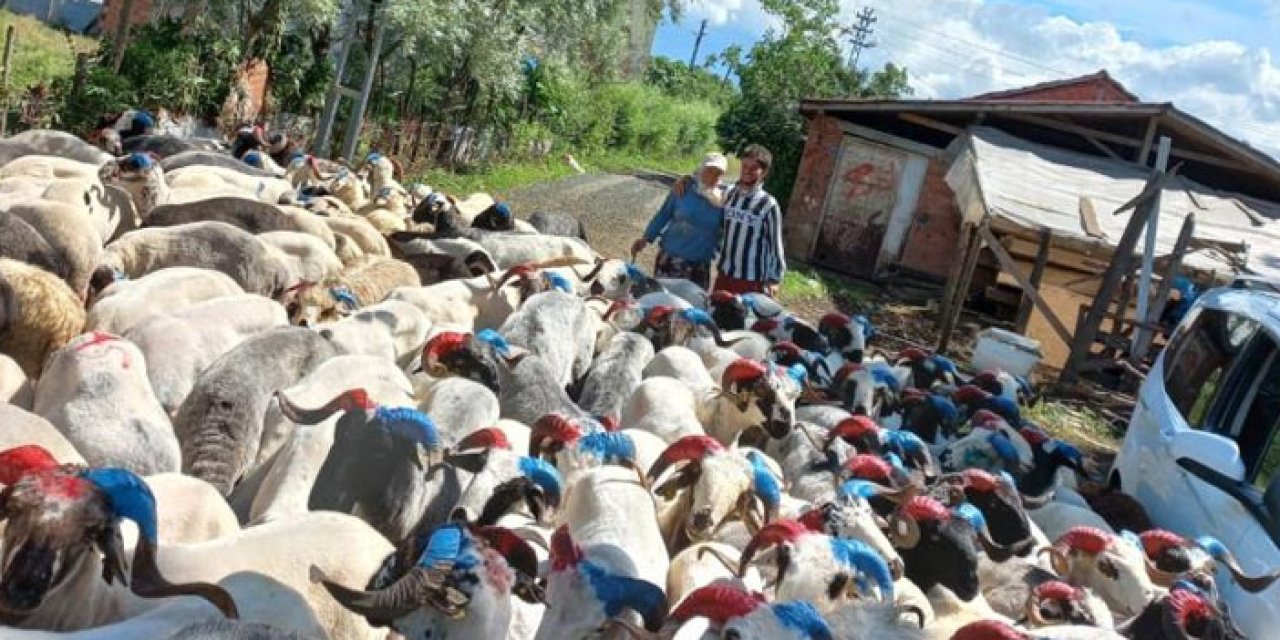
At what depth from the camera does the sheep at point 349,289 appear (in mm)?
7391

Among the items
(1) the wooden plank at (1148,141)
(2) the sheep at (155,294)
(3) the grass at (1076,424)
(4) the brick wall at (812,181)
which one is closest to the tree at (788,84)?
(4) the brick wall at (812,181)

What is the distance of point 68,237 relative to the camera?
718 centimetres

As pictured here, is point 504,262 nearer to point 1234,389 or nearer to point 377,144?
point 1234,389

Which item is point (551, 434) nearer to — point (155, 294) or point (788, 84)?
point (155, 294)

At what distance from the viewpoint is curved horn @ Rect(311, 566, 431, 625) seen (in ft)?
11.3

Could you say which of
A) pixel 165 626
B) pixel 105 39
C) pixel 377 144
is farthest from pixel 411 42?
pixel 165 626

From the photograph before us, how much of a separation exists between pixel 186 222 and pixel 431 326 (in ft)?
7.71

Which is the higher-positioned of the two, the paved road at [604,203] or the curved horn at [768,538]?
the paved road at [604,203]

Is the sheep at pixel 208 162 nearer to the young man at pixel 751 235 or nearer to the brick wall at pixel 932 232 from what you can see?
the young man at pixel 751 235

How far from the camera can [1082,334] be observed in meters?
12.8

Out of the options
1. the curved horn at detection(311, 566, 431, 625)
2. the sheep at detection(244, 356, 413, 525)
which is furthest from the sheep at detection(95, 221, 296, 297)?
the curved horn at detection(311, 566, 431, 625)

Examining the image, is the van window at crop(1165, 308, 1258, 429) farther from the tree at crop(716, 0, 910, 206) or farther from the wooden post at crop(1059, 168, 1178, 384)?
the tree at crop(716, 0, 910, 206)

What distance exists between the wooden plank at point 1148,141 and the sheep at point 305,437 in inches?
630

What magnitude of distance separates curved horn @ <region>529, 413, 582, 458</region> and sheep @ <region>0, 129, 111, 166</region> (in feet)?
20.9
